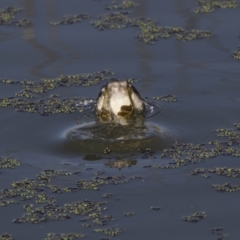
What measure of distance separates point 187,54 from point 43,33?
134 centimetres

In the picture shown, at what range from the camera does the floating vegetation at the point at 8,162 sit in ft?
20.8

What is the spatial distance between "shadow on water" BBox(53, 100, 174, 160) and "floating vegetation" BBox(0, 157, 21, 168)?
0.33 m

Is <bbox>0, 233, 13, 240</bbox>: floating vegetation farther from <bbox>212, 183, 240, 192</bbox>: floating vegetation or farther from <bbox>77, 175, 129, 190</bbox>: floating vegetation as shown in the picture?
<bbox>212, 183, 240, 192</bbox>: floating vegetation

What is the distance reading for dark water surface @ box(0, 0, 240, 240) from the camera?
5.54 m

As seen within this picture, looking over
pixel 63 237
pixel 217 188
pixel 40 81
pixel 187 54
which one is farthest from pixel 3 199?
pixel 187 54

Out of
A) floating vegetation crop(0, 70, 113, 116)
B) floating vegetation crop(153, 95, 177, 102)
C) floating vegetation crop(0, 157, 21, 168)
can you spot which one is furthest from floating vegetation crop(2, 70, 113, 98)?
floating vegetation crop(0, 157, 21, 168)

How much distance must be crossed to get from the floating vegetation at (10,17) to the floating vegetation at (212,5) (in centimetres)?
158

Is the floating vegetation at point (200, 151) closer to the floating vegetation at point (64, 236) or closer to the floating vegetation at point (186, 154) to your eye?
the floating vegetation at point (186, 154)

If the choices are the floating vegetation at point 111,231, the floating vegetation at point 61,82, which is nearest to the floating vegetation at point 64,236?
the floating vegetation at point 111,231

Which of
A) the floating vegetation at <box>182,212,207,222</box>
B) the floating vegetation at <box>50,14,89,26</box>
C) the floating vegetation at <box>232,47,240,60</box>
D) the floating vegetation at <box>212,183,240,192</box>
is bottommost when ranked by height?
the floating vegetation at <box>182,212,207,222</box>

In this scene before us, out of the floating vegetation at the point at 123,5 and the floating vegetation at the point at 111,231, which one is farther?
the floating vegetation at the point at 123,5

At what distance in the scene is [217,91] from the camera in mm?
7500

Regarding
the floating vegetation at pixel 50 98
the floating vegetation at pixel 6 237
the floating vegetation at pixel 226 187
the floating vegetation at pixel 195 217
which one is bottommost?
Answer: the floating vegetation at pixel 6 237

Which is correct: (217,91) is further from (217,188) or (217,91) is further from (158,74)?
(217,188)
